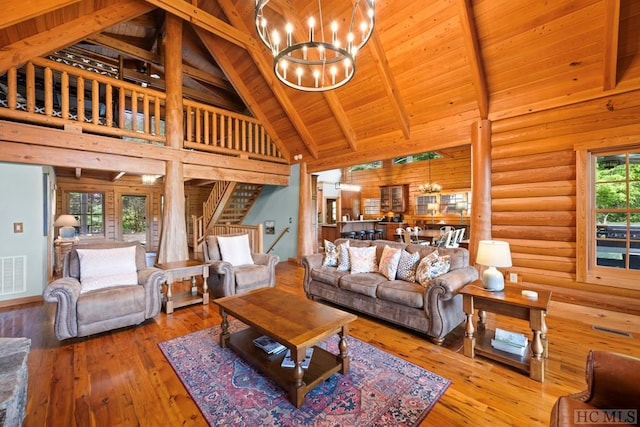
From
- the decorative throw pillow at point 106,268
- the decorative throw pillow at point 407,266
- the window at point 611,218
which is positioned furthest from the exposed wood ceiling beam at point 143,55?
the window at point 611,218

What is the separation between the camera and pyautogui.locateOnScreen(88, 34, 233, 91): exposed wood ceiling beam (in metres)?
5.29

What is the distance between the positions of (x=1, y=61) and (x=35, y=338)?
351 centimetres

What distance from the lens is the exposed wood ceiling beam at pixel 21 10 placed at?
2725mm

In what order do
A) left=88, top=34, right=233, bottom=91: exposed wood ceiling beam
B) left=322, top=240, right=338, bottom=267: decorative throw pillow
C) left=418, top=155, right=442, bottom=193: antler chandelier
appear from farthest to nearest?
left=418, top=155, right=442, bottom=193: antler chandelier, left=88, top=34, right=233, bottom=91: exposed wood ceiling beam, left=322, top=240, right=338, bottom=267: decorative throw pillow

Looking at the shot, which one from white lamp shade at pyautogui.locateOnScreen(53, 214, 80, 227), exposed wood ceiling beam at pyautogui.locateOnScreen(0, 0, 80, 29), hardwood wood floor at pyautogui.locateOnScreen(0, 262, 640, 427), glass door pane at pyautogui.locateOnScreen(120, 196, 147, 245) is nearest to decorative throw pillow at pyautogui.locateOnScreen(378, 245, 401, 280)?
hardwood wood floor at pyautogui.locateOnScreen(0, 262, 640, 427)

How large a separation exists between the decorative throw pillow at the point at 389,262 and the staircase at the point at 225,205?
453cm

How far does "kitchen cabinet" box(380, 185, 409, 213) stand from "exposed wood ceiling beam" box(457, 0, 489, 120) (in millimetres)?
6681

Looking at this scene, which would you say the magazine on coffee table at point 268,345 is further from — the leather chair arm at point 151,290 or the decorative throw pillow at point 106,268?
the decorative throw pillow at point 106,268

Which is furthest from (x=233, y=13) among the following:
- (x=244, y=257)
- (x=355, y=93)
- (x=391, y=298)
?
(x=391, y=298)

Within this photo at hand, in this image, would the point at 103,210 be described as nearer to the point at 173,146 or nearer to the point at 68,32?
the point at 173,146

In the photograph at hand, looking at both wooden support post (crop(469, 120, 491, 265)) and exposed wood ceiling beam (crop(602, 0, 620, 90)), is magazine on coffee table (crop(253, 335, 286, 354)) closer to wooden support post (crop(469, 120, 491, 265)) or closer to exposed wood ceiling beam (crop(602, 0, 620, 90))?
wooden support post (crop(469, 120, 491, 265))

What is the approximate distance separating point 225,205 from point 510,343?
681 cm

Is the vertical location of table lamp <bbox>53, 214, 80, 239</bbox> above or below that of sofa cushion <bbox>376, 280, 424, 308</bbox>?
above

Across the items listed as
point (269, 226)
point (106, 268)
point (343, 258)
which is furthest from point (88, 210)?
point (343, 258)
